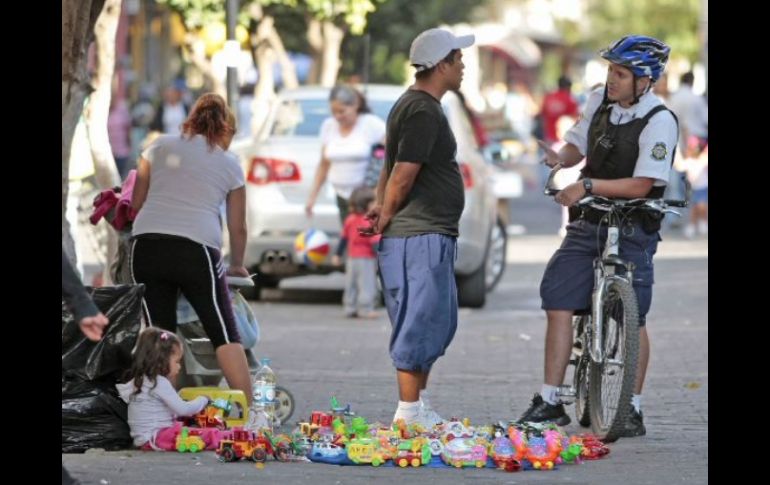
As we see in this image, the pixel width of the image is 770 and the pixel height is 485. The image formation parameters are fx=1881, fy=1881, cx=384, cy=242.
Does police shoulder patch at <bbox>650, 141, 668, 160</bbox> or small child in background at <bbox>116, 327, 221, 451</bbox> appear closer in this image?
small child in background at <bbox>116, 327, 221, 451</bbox>

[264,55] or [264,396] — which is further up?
[264,55]

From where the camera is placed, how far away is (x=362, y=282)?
14.5m

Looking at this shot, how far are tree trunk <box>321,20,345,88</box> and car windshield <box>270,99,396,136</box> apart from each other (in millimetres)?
12157

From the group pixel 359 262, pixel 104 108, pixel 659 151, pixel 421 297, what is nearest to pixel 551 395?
pixel 421 297

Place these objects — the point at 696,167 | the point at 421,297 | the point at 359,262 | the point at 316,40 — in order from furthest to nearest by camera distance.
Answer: the point at 316,40, the point at 696,167, the point at 359,262, the point at 421,297

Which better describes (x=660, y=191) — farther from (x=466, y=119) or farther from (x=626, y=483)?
(x=466, y=119)

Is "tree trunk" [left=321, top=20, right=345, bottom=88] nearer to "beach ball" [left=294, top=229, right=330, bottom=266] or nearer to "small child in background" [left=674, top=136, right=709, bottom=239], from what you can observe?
"small child in background" [left=674, top=136, right=709, bottom=239]

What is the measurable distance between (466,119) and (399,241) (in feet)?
23.7

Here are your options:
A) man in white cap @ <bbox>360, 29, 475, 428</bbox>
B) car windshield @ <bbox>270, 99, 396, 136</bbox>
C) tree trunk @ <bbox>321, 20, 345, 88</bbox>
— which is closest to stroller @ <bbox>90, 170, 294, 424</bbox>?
man in white cap @ <bbox>360, 29, 475, 428</bbox>

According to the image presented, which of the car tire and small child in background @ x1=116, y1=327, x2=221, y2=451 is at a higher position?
small child in background @ x1=116, y1=327, x2=221, y2=451

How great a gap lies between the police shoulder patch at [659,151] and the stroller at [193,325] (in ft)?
6.65

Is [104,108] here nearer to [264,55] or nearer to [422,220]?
[422,220]

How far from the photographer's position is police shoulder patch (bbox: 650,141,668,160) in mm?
8633

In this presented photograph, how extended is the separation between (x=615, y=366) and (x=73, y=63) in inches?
131
